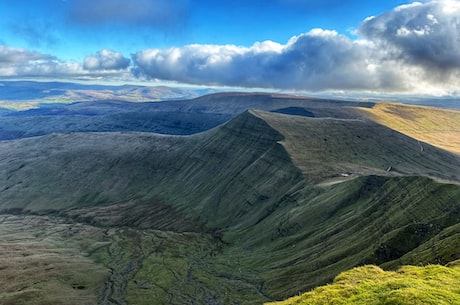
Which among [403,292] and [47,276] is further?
[47,276]

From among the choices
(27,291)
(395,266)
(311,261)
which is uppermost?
(395,266)

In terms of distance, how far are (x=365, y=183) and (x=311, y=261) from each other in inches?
2347

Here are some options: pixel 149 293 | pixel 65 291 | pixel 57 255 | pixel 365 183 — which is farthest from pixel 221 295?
pixel 57 255

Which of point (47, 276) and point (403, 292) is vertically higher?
point (403, 292)

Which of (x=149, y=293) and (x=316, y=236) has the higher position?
(x=316, y=236)

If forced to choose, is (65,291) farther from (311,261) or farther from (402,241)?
(402,241)

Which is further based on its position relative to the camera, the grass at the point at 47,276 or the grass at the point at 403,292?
the grass at the point at 47,276

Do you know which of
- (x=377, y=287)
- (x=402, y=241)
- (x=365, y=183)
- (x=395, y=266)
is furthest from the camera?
(x=365, y=183)

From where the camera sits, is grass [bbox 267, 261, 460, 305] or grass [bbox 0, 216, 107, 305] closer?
grass [bbox 267, 261, 460, 305]

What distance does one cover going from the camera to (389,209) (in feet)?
458

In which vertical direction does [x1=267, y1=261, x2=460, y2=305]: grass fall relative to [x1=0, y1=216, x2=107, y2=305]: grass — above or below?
above

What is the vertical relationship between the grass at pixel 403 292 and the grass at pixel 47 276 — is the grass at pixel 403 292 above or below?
above

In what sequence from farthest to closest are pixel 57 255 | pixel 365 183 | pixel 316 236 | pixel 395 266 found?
pixel 57 255 → pixel 365 183 → pixel 316 236 → pixel 395 266

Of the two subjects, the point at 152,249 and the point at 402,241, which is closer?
the point at 402,241
